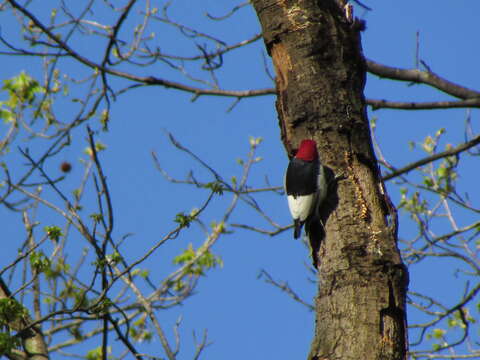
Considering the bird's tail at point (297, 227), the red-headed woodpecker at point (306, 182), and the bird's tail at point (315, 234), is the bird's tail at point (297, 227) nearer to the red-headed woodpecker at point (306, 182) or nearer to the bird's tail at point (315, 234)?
the red-headed woodpecker at point (306, 182)

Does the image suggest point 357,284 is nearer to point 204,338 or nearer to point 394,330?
point 394,330

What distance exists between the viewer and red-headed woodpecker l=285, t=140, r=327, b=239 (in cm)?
277

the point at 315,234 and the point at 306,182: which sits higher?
the point at 306,182

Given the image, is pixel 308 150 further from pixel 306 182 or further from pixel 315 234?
pixel 315 234

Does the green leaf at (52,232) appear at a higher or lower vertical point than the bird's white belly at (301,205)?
lower

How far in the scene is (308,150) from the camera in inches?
109

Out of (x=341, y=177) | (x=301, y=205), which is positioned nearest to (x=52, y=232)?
(x=301, y=205)

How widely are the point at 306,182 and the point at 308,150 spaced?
0.21 m

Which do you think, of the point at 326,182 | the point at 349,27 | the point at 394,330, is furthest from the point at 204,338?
the point at 349,27

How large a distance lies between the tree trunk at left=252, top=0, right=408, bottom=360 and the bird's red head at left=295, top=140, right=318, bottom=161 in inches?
1.3

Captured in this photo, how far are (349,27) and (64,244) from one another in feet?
10.4

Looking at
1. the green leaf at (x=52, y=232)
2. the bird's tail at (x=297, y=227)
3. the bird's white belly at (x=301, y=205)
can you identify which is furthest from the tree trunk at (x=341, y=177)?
the green leaf at (x=52, y=232)

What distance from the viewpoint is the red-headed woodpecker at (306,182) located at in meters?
2.77

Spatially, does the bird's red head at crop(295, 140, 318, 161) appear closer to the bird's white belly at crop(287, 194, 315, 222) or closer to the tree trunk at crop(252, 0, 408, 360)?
the tree trunk at crop(252, 0, 408, 360)
